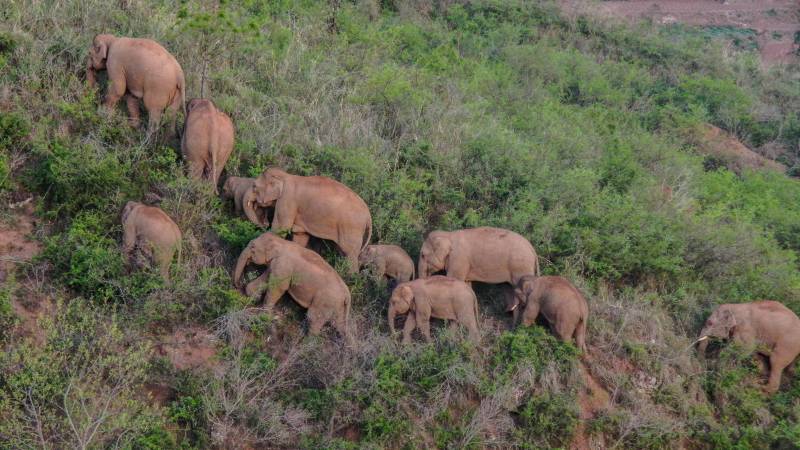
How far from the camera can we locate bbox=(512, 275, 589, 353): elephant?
349 inches

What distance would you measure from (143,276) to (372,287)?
97.8 inches

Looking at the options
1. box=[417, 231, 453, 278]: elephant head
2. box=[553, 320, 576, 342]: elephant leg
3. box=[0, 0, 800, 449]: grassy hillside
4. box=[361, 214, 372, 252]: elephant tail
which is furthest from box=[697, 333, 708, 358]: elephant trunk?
box=[361, 214, 372, 252]: elephant tail

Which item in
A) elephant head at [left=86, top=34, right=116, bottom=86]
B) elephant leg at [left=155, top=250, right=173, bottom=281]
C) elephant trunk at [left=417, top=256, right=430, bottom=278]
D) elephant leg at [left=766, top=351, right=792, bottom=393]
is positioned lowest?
elephant leg at [left=766, top=351, right=792, bottom=393]

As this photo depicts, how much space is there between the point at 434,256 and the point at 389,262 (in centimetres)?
52

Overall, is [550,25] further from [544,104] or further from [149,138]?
[149,138]

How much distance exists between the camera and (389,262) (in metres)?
9.52

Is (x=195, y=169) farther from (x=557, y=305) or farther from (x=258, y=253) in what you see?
(x=557, y=305)

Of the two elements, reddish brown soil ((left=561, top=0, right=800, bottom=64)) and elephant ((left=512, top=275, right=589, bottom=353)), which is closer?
elephant ((left=512, top=275, right=589, bottom=353))

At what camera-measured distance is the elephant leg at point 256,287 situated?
28.0ft

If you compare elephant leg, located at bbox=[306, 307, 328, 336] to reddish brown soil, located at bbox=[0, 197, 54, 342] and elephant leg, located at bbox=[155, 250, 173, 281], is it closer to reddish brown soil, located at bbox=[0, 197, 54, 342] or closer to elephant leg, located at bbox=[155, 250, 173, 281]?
elephant leg, located at bbox=[155, 250, 173, 281]

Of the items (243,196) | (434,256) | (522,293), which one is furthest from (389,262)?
(243,196)

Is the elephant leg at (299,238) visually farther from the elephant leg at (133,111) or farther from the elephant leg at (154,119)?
the elephant leg at (133,111)

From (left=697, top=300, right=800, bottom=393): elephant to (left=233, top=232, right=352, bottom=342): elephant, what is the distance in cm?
437

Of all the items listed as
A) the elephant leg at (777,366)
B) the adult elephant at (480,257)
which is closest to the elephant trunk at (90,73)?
the adult elephant at (480,257)
